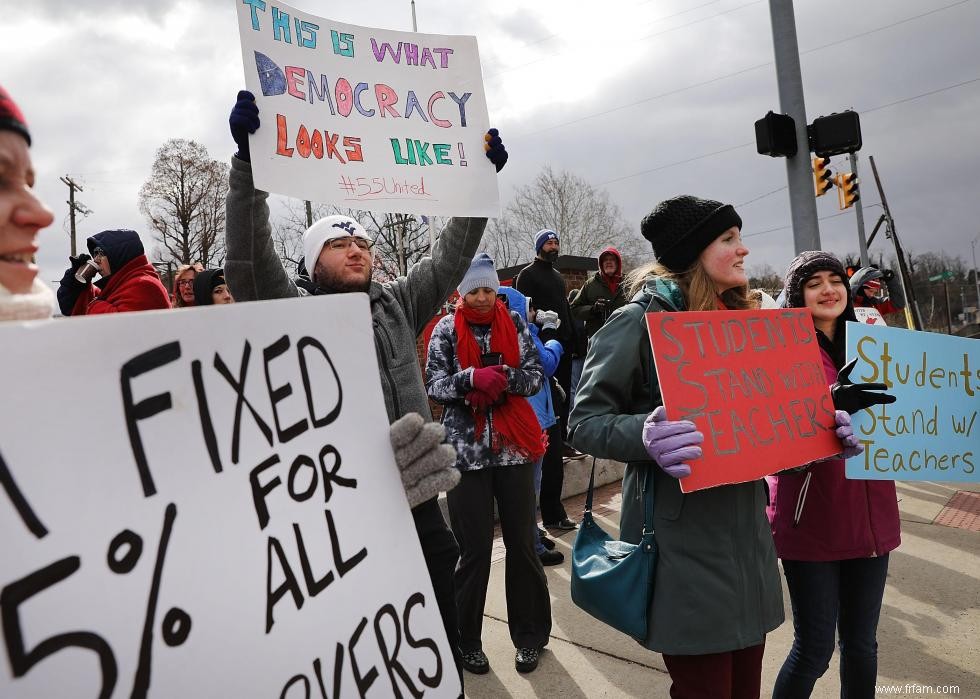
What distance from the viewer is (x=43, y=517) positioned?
2.91 feet

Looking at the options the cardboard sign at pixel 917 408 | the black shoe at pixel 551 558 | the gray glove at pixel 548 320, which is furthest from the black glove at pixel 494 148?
the black shoe at pixel 551 558

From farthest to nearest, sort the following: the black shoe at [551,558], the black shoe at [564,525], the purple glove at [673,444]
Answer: the black shoe at [564,525] < the black shoe at [551,558] < the purple glove at [673,444]

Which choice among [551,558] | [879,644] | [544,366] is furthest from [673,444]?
[551,558]

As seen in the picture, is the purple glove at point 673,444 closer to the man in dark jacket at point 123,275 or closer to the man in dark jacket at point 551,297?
the man in dark jacket at point 123,275

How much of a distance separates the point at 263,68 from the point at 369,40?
442 mm

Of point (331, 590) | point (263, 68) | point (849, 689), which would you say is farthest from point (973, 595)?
point (263, 68)

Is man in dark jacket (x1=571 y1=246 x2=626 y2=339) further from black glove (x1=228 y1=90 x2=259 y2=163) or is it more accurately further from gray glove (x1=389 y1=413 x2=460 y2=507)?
gray glove (x1=389 y1=413 x2=460 y2=507)

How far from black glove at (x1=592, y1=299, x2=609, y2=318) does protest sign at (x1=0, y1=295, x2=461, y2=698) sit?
509 centimetres

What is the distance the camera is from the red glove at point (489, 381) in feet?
10.3

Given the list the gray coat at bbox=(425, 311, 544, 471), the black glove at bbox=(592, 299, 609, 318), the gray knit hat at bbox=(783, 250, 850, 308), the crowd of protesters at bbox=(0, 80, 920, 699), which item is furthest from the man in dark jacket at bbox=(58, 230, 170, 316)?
the black glove at bbox=(592, 299, 609, 318)

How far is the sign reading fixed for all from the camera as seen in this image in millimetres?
2053

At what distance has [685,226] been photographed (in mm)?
2061

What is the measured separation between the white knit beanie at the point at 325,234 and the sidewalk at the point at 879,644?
1970 mm

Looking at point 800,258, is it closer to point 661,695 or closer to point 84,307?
point 661,695
